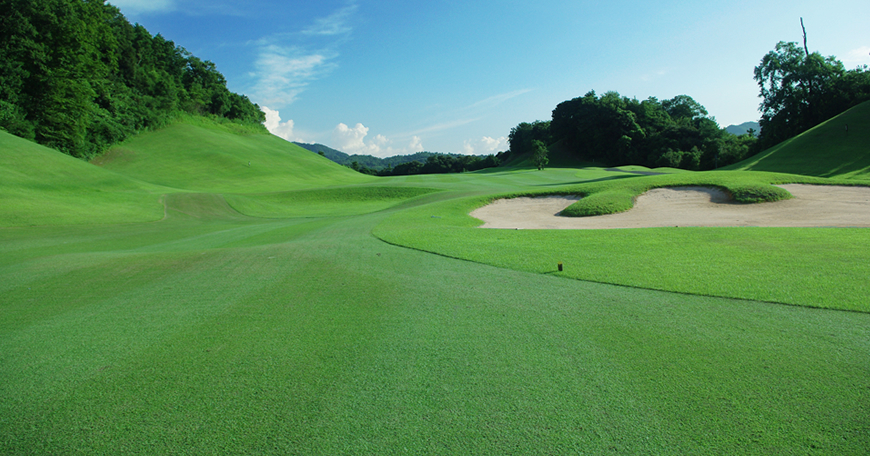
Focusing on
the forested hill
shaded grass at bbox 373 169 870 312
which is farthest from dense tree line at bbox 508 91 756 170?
the forested hill

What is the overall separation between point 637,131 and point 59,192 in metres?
95.2

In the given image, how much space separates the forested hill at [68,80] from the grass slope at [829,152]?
7254 cm

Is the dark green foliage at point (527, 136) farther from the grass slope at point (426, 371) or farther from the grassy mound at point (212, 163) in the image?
the grass slope at point (426, 371)

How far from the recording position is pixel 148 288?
7.51m

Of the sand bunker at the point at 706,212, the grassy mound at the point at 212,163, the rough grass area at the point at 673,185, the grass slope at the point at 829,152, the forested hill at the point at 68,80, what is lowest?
the sand bunker at the point at 706,212

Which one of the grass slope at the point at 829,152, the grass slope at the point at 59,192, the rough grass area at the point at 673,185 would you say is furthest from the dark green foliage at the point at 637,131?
the grass slope at the point at 59,192

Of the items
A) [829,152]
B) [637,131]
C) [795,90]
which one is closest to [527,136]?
[637,131]

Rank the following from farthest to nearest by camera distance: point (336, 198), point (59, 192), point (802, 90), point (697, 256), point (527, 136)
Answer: point (527, 136)
point (802, 90)
point (336, 198)
point (59, 192)
point (697, 256)

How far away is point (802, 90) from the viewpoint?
57.5 metres

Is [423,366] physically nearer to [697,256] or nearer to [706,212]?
[697,256]

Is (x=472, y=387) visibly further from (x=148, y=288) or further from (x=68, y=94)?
(x=68, y=94)

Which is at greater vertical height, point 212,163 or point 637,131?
point 637,131

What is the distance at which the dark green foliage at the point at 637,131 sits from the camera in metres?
76.5

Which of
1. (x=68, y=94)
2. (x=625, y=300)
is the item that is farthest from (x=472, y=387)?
(x=68, y=94)
